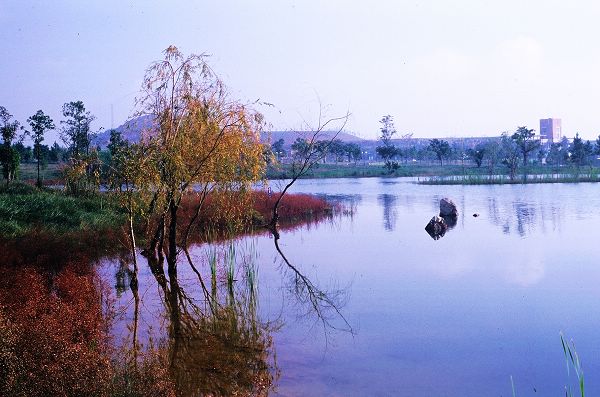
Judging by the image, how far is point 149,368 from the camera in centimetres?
779

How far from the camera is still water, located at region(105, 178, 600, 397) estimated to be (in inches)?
368

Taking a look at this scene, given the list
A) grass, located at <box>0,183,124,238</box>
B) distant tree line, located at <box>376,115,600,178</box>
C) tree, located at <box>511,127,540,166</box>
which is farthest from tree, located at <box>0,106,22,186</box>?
tree, located at <box>511,127,540,166</box>

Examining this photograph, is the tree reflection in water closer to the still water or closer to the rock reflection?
the still water

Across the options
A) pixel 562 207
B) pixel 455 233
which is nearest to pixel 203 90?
pixel 455 233

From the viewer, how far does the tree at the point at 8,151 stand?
36.3 metres

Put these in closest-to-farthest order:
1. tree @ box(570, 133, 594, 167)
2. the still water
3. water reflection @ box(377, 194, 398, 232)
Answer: the still water < water reflection @ box(377, 194, 398, 232) < tree @ box(570, 133, 594, 167)

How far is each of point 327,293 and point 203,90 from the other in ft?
19.1

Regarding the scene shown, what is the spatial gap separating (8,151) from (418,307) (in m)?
30.1

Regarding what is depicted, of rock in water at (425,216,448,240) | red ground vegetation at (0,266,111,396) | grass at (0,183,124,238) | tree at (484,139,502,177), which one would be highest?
tree at (484,139,502,177)

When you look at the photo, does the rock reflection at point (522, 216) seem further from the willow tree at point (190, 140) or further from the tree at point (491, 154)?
the tree at point (491, 154)

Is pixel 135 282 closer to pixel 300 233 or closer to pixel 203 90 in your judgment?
pixel 203 90

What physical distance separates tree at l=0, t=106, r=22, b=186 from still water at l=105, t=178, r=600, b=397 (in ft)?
62.2

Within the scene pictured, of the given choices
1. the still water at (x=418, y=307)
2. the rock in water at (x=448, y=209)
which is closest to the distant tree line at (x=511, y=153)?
the rock in water at (x=448, y=209)

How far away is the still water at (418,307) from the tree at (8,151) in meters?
18.9
